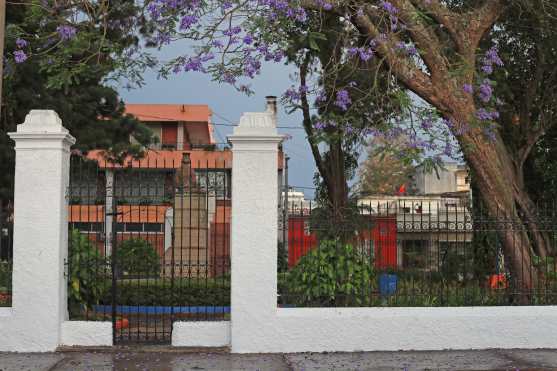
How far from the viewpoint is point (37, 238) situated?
26.8 ft

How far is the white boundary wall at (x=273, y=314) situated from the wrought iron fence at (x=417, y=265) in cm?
42

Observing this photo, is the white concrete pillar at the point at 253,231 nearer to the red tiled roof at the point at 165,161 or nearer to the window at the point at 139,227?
the red tiled roof at the point at 165,161

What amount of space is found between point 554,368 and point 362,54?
4898 mm

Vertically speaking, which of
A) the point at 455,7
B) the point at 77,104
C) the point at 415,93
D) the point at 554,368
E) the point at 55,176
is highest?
the point at 455,7

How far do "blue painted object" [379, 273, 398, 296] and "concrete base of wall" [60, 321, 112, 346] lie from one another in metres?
3.47

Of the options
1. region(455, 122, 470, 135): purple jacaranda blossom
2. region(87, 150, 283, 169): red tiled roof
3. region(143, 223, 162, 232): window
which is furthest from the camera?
region(143, 223, 162, 232): window

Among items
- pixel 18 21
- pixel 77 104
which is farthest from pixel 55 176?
pixel 77 104

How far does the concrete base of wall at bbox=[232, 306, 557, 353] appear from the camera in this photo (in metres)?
8.12

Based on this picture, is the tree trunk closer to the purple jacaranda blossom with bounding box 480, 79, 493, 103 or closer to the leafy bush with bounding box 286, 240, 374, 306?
the purple jacaranda blossom with bounding box 480, 79, 493, 103

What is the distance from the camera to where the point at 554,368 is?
7375 mm

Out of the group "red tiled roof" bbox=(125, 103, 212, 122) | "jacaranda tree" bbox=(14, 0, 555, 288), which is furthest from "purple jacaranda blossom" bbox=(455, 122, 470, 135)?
"red tiled roof" bbox=(125, 103, 212, 122)

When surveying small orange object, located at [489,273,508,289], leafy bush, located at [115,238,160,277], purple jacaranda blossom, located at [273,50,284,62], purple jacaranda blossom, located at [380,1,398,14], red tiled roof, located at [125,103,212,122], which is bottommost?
small orange object, located at [489,273,508,289]

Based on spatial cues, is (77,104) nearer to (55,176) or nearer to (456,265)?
(55,176)

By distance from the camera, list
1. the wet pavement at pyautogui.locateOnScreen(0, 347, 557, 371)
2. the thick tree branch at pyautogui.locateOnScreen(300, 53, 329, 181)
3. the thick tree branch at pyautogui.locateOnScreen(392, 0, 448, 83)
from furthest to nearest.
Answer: the thick tree branch at pyautogui.locateOnScreen(300, 53, 329, 181)
the thick tree branch at pyautogui.locateOnScreen(392, 0, 448, 83)
the wet pavement at pyautogui.locateOnScreen(0, 347, 557, 371)
